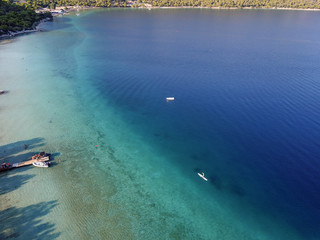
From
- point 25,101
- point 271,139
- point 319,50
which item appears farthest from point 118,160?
point 319,50

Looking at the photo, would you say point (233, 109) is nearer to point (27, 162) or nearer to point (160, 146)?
point (160, 146)

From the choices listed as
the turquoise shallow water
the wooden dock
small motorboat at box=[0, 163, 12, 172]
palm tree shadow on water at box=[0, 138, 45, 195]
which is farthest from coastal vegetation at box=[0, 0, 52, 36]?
the wooden dock

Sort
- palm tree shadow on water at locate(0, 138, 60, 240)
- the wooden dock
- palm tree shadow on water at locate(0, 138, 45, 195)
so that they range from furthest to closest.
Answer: the wooden dock, palm tree shadow on water at locate(0, 138, 45, 195), palm tree shadow on water at locate(0, 138, 60, 240)

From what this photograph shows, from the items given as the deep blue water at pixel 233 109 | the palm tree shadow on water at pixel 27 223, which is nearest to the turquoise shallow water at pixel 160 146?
the palm tree shadow on water at pixel 27 223

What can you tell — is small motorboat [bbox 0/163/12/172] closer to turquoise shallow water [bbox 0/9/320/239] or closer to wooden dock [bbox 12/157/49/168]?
wooden dock [bbox 12/157/49/168]

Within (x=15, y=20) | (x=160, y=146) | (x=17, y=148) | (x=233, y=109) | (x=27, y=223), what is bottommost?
(x=27, y=223)


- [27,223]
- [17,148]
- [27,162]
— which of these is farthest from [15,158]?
[27,223]
